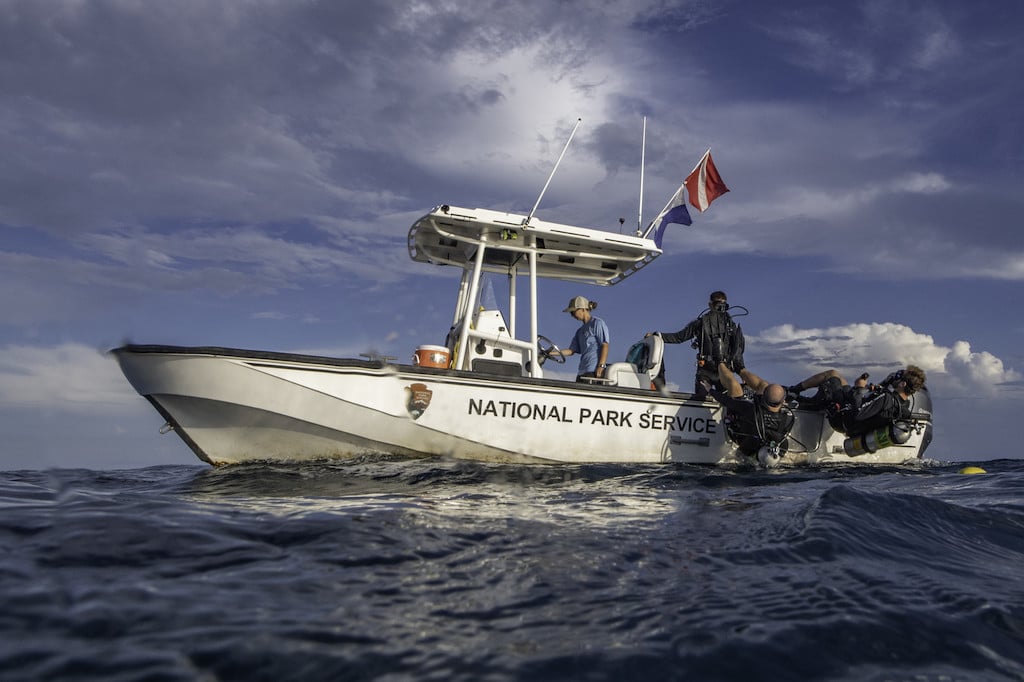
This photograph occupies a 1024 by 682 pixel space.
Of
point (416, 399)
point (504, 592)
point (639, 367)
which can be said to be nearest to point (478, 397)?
point (416, 399)

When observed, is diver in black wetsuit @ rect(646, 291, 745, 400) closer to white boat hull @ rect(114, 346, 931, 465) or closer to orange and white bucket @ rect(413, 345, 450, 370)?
white boat hull @ rect(114, 346, 931, 465)

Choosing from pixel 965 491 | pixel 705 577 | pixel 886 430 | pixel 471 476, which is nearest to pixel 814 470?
pixel 886 430

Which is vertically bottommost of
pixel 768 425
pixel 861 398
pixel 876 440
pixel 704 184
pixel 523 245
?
pixel 876 440

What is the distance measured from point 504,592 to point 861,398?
357 inches

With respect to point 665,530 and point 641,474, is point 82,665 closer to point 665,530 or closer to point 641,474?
point 665,530

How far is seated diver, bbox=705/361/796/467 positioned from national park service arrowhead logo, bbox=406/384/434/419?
4.13m

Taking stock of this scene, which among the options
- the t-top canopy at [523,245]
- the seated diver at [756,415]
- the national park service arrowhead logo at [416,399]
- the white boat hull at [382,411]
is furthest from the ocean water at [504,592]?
the t-top canopy at [523,245]

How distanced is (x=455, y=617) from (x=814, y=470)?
843 cm

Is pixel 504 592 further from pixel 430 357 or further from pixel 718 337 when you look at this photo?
pixel 718 337

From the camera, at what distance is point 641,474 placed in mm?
7316

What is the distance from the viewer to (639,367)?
31.6 ft

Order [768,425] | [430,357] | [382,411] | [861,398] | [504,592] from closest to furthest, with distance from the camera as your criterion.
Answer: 1. [504,592]
2. [382,411]
3. [430,357]
4. [768,425]
5. [861,398]

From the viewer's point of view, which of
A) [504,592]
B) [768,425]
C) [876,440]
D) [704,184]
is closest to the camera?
[504,592]

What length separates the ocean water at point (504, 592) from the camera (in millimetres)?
1741
